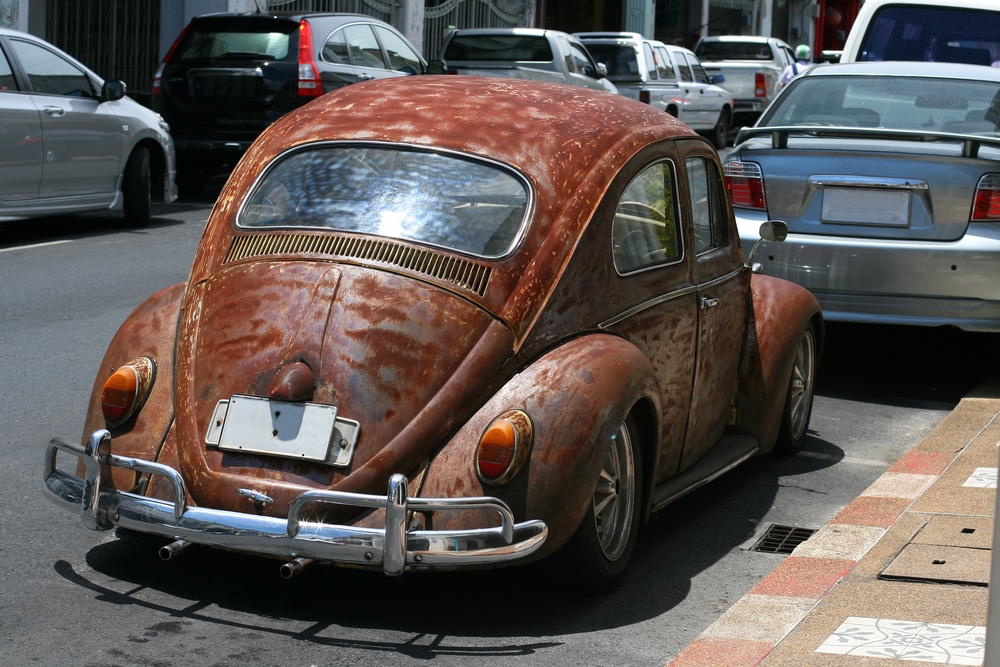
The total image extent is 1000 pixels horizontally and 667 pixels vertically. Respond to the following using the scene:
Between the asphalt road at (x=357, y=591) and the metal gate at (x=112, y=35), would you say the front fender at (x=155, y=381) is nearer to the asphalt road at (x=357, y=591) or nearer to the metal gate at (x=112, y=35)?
the asphalt road at (x=357, y=591)

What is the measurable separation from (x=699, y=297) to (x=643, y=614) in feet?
4.64

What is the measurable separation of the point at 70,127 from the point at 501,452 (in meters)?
9.09

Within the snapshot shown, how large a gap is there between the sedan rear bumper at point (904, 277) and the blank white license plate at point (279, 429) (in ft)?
14.5

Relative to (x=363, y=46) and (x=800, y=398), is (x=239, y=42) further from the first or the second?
(x=800, y=398)

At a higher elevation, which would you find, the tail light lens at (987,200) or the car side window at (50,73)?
the car side window at (50,73)

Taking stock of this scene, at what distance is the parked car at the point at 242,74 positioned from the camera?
1480cm

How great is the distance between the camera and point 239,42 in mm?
15203

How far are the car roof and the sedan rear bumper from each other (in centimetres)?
171

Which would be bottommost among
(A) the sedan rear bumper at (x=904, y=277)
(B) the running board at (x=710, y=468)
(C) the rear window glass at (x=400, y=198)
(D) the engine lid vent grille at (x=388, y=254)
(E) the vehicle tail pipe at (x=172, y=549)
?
(B) the running board at (x=710, y=468)

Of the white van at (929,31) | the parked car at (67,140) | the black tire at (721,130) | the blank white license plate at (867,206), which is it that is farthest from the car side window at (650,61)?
the blank white license plate at (867,206)

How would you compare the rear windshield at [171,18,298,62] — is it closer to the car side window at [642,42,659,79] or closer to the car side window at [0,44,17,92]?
the car side window at [0,44,17,92]

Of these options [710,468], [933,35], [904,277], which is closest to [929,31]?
[933,35]

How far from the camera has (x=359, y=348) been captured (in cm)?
452

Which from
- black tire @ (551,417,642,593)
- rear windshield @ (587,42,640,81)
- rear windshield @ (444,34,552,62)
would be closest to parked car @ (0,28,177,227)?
black tire @ (551,417,642,593)
